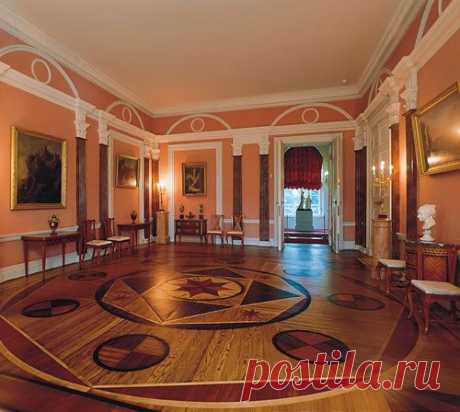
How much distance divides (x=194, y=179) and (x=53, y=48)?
438cm

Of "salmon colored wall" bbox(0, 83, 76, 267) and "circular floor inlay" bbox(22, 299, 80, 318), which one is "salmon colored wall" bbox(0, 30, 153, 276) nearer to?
"salmon colored wall" bbox(0, 83, 76, 267)

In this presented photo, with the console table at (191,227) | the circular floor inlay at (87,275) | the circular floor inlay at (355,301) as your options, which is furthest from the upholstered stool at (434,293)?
the console table at (191,227)

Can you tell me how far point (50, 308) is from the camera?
124 inches

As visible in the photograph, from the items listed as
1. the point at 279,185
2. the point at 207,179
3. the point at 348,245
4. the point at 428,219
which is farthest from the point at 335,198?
the point at 428,219

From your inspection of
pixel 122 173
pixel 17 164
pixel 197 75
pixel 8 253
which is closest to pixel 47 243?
pixel 8 253

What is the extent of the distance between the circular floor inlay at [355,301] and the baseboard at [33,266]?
4678mm

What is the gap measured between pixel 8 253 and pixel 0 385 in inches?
124

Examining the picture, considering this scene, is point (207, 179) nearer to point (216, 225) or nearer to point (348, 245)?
point (216, 225)

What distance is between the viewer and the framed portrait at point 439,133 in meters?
2.89

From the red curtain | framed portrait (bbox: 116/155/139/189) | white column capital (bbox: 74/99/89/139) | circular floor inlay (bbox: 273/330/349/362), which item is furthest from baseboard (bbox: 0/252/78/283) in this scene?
the red curtain

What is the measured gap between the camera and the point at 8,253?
4289 millimetres

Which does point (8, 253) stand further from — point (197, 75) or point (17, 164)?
point (197, 75)

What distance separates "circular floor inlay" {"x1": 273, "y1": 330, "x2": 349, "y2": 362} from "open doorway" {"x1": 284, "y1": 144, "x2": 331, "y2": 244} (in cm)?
889

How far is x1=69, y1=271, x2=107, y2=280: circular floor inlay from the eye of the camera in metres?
4.38
